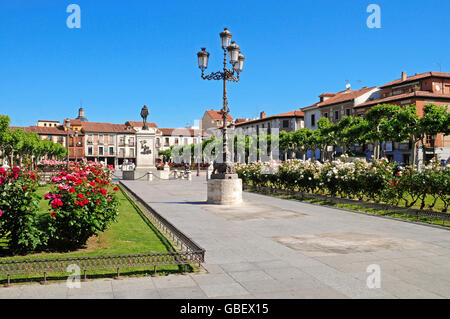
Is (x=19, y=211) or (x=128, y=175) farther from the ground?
(x=19, y=211)

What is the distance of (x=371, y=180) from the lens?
1346 cm

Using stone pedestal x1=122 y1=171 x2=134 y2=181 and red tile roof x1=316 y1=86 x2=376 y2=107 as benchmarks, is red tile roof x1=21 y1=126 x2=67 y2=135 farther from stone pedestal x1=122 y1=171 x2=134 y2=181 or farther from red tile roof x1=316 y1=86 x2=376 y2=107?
stone pedestal x1=122 y1=171 x2=134 y2=181

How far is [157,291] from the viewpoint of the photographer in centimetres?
461

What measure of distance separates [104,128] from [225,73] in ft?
264

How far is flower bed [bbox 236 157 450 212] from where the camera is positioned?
11289 millimetres

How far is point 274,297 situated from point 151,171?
2966 cm

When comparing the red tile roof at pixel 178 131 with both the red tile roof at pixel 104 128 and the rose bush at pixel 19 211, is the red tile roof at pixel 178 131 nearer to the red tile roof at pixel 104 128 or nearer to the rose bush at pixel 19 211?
the red tile roof at pixel 104 128

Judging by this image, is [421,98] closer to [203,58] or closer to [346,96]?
[346,96]

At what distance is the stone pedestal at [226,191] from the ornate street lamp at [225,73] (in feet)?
0.69

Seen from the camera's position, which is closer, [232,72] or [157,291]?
[157,291]

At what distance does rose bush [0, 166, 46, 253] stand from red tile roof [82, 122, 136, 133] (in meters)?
85.5

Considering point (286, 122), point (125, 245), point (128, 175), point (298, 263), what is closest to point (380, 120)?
point (128, 175)

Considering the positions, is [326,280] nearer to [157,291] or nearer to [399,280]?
[399,280]

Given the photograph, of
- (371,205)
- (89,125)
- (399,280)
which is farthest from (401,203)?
(89,125)
